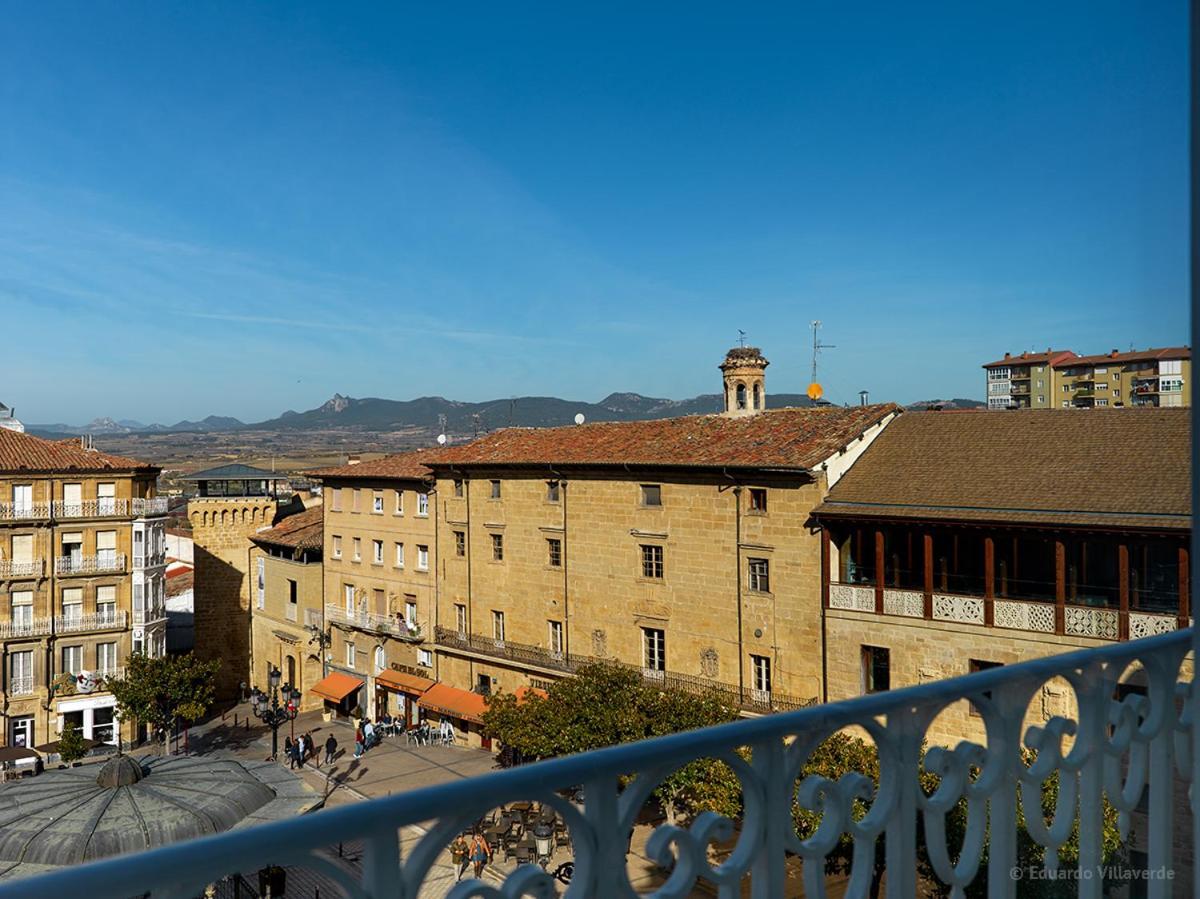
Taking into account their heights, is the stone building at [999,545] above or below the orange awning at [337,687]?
above

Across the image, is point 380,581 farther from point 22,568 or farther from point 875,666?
point 875,666

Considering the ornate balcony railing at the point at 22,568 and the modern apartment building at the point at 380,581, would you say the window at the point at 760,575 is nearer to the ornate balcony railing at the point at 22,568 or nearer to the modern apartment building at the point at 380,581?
the modern apartment building at the point at 380,581

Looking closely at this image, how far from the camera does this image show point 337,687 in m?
33.0

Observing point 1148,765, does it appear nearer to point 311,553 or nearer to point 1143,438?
point 1143,438

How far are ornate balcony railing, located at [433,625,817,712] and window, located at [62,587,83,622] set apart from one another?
458 inches

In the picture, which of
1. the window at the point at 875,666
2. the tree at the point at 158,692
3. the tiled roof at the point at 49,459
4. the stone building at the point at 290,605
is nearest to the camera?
the window at the point at 875,666

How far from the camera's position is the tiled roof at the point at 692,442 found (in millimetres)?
21853

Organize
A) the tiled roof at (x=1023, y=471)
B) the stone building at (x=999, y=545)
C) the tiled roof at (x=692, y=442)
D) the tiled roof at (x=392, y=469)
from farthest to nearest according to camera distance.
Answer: the tiled roof at (x=392, y=469) → the tiled roof at (x=692, y=442) → the tiled roof at (x=1023, y=471) → the stone building at (x=999, y=545)

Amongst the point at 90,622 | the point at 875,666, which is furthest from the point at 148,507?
the point at 875,666

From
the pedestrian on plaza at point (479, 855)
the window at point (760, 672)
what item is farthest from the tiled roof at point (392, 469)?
the pedestrian on plaza at point (479, 855)

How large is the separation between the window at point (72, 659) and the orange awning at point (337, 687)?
7389 mm

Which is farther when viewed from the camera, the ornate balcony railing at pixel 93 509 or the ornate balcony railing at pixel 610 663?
the ornate balcony railing at pixel 93 509

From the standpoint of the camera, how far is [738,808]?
1185cm

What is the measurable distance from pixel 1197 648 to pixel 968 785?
2.66ft
